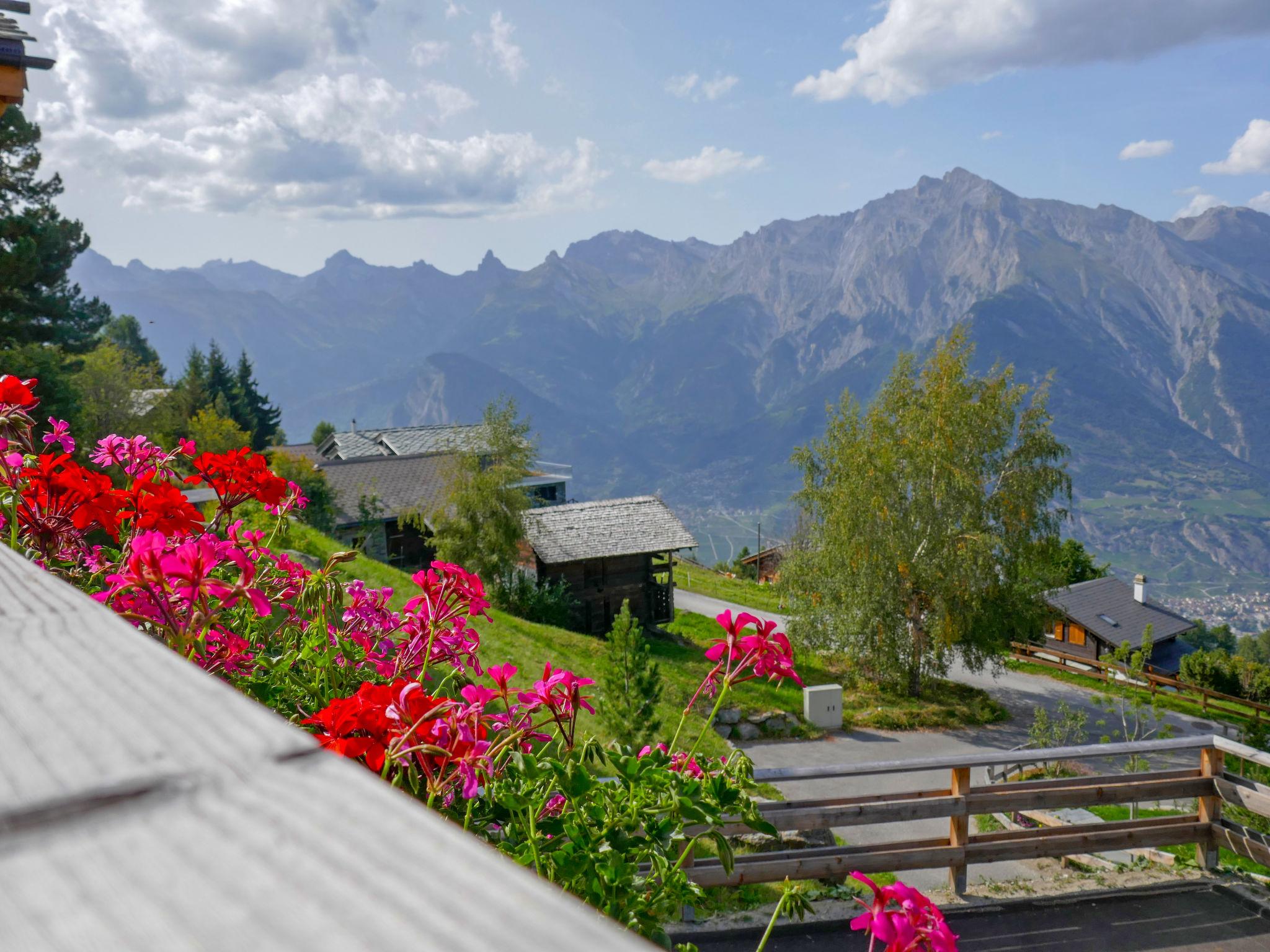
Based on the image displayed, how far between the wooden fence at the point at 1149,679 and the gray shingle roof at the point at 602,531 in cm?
1224

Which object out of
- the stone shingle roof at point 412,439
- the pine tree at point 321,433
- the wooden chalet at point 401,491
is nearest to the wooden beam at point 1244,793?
the wooden chalet at point 401,491

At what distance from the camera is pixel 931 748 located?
1975 cm

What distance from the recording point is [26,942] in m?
0.35

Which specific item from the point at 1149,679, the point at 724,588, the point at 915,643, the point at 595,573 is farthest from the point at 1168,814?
the point at 724,588

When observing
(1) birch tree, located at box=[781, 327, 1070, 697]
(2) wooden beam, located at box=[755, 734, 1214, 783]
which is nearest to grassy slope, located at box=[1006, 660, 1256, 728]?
(1) birch tree, located at box=[781, 327, 1070, 697]

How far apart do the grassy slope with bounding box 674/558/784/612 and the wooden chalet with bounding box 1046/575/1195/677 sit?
476 inches

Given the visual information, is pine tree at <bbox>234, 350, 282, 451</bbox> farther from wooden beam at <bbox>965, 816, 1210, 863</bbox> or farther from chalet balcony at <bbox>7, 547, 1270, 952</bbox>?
chalet balcony at <bbox>7, 547, 1270, 952</bbox>

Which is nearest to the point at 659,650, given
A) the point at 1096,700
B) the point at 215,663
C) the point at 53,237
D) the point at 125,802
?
the point at 1096,700

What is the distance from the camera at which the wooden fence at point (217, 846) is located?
0.36 meters

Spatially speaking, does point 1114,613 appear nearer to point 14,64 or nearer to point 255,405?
point 255,405

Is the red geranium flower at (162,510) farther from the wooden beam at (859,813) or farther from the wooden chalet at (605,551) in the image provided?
the wooden chalet at (605,551)

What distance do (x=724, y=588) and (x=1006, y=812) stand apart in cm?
3923

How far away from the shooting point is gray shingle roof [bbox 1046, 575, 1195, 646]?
38.8 metres

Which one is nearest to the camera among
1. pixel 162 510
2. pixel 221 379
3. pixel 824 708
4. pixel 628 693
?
pixel 162 510
